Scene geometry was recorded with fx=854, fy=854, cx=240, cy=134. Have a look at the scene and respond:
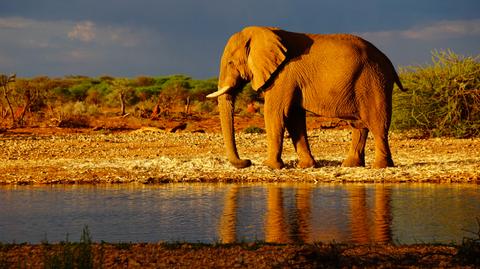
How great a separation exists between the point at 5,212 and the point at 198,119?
69.1ft

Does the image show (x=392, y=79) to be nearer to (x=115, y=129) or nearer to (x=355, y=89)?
(x=355, y=89)

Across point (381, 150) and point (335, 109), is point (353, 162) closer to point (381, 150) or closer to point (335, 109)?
point (381, 150)

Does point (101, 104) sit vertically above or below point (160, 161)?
above

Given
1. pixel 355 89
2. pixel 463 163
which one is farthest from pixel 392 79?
pixel 463 163

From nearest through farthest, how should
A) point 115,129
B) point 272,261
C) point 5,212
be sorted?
point 272,261 < point 5,212 < point 115,129

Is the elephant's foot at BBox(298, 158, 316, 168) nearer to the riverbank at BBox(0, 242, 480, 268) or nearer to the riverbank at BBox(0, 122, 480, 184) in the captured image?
the riverbank at BBox(0, 122, 480, 184)

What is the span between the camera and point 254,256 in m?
7.39

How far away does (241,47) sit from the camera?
1688 cm

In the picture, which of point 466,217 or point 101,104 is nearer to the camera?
point 466,217

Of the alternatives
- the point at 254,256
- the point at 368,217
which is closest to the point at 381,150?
the point at 368,217

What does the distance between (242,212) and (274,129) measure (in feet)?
17.2

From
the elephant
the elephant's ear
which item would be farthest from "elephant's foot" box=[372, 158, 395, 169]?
the elephant's ear

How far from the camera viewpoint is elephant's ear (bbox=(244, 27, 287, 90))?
16.2 m

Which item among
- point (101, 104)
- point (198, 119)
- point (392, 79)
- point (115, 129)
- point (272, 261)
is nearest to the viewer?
point (272, 261)
